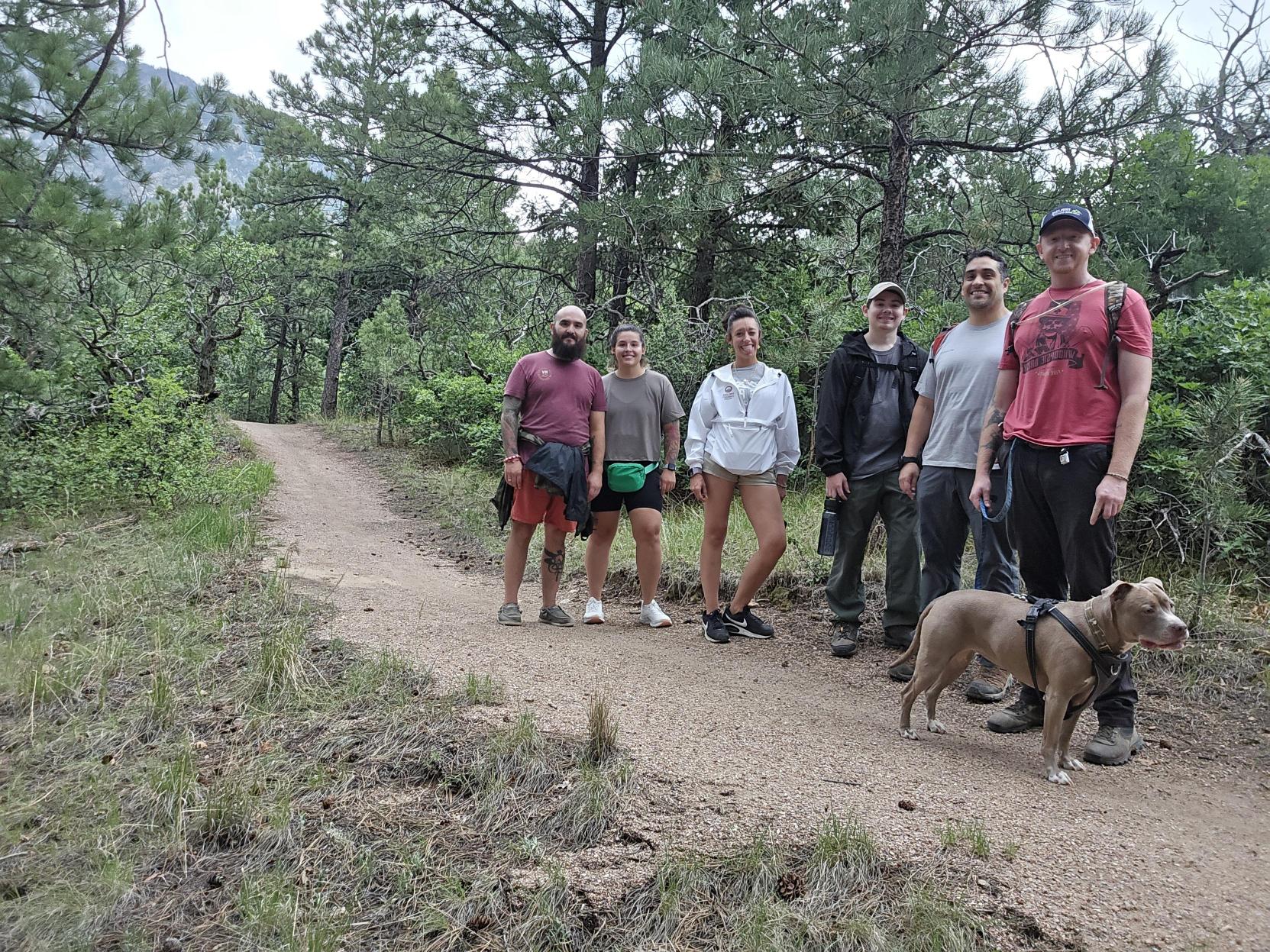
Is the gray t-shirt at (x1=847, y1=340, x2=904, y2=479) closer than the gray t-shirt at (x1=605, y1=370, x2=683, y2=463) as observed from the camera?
Yes

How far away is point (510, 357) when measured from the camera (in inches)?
502

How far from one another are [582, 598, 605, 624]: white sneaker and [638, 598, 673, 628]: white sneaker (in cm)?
28

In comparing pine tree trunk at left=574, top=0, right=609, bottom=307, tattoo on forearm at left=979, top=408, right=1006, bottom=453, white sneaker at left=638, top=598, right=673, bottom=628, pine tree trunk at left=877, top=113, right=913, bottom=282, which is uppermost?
pine tree trunk at left=574, top=0, right=609, bottom=307

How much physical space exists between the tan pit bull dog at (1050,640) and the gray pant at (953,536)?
710 mm

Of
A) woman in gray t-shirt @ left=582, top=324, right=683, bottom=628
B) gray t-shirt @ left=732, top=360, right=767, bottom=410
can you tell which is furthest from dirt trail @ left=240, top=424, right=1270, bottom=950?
gray t-shirt @ left=732, top=360, right=767, bottom=410

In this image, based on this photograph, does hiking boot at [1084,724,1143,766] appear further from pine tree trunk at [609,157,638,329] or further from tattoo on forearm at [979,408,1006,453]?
pine tree trunk at [609,157,638,329]

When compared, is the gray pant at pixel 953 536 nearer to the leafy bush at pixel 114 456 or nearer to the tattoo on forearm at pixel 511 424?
the tattoo on forearm at pixel 511 424

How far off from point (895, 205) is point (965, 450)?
327 centimetres

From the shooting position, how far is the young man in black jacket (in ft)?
15.5

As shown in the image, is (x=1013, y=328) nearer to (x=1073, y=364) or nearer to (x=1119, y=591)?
(x=1073, y=364)

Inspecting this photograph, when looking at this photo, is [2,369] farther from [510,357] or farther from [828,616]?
[828,616]

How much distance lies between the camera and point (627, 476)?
5.27 meters

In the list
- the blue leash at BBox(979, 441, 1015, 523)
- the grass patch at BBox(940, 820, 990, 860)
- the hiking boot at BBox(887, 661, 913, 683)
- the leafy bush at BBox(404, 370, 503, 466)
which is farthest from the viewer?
the leafy bush at BBox(404, 370, 503, 466)

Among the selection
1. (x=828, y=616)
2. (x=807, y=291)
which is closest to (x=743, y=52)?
(x=807, y=291)
